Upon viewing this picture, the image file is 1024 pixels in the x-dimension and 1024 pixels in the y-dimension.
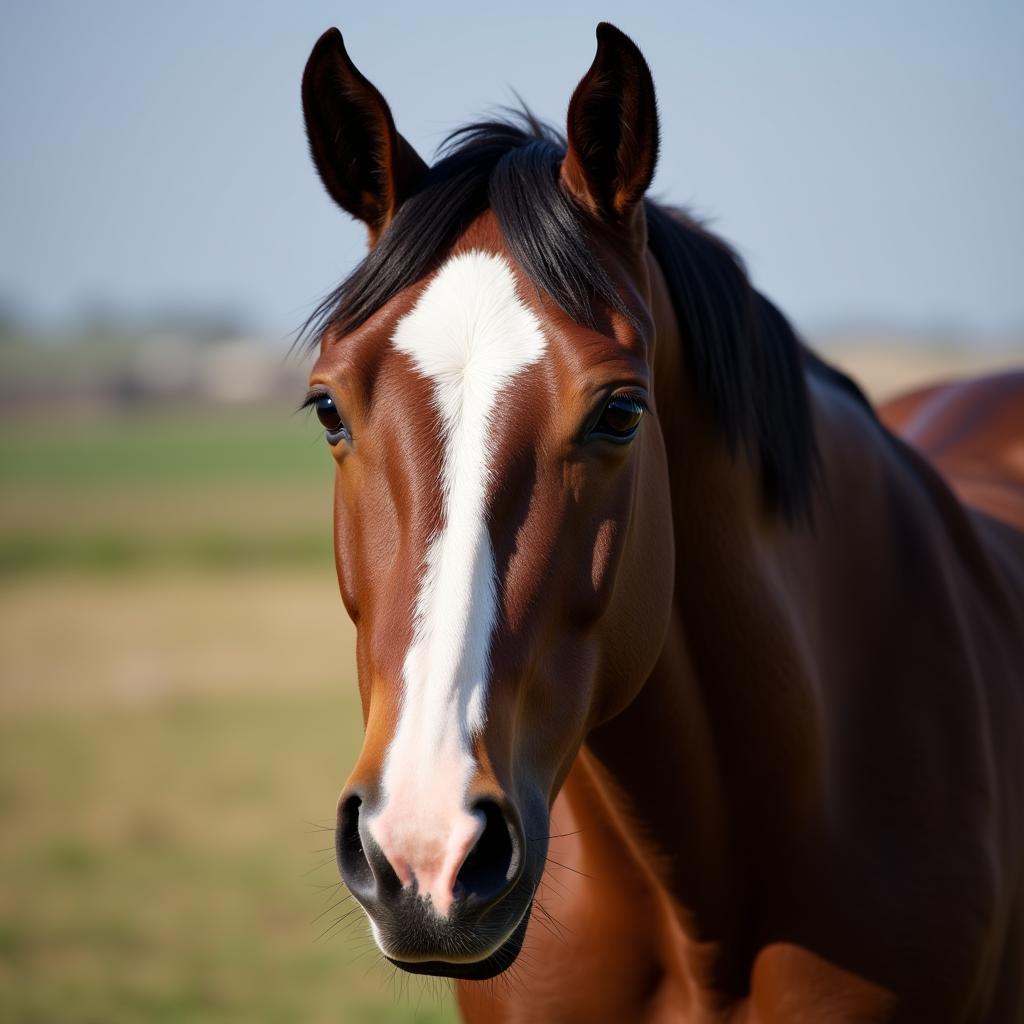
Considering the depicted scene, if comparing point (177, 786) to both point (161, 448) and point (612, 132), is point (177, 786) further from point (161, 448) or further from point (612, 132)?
point (161, 448)

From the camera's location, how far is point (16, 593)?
19719mm

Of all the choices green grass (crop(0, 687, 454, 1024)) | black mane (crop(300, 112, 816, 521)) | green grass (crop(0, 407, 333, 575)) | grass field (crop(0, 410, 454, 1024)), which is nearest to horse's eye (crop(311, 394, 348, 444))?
black mane (crop(300, 112, 816, 521))

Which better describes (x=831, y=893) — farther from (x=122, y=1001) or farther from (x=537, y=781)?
(x=122, y=1001)

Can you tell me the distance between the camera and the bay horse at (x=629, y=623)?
1.69 m

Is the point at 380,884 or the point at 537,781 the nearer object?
the point at 380,884

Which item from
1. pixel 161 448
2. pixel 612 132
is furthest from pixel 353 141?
pixel 161 448

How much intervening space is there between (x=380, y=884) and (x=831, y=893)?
40.7 inches

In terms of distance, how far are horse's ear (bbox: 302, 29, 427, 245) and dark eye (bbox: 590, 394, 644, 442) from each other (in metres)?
0.60

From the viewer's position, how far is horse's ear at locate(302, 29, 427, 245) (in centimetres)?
210

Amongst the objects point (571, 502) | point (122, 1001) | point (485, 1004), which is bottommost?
point (122, 1001)

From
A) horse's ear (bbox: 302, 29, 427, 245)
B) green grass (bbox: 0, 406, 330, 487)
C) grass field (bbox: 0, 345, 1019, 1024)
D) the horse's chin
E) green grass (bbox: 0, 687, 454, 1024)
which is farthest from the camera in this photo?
green grass (bbox: 0, 406, 330, 487)

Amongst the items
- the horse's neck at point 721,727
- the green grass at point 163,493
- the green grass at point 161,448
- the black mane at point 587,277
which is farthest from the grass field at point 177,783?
the green grass at point 161,448

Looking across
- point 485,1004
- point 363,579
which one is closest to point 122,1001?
point 485,1004

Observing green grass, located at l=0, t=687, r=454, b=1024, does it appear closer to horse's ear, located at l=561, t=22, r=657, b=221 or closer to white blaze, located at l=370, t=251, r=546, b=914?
white blaze, located at l=370, t=251, r=546, b=914
